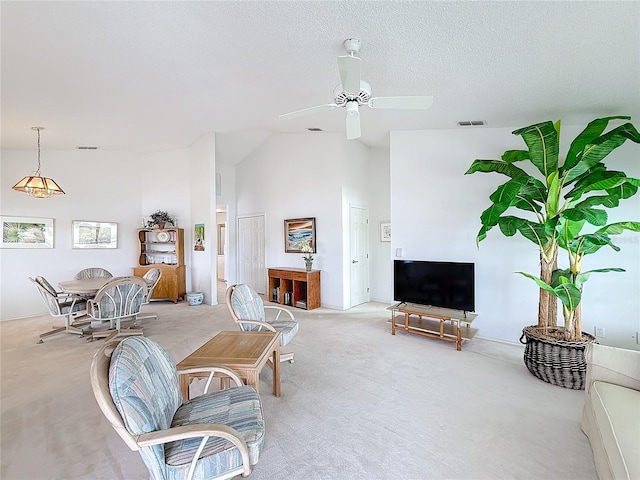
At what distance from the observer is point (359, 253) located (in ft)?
21.5

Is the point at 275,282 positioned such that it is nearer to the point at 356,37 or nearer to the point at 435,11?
the point at 356,37

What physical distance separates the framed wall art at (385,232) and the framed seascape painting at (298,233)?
1547 mm

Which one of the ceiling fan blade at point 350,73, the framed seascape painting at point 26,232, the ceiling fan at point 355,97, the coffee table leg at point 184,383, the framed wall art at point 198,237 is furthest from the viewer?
the framed wall art at point 198,237

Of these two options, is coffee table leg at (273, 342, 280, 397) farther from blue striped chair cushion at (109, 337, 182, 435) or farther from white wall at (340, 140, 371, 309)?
white wall at (340, 140, 371, 309)

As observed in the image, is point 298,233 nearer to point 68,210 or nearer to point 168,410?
point 68,210

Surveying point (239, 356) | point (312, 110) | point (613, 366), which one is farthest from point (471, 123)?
point (239, 356)

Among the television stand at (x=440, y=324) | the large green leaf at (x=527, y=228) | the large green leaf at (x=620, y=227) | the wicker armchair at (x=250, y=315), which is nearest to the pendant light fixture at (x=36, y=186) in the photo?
the wicker armchair at (x=250, y=315)

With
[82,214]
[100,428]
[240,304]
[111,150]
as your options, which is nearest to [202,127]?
[111,150]

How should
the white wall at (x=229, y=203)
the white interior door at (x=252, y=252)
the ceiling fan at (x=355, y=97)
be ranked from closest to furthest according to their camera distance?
1. the ceiling fan at (x=355, y=97)
2. the white interior door at (x=252, y=252)
3. the white wall at (x=229, y=203)

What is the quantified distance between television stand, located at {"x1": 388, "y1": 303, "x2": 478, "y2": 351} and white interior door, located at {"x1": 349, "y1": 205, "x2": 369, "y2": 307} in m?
1.76

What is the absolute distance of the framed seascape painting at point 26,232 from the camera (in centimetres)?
559

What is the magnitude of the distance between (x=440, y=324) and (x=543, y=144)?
2449 millimetres

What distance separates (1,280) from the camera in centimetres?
550

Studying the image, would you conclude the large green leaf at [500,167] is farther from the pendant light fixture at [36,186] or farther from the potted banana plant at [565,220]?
the pendant light fixture at [36,186]
